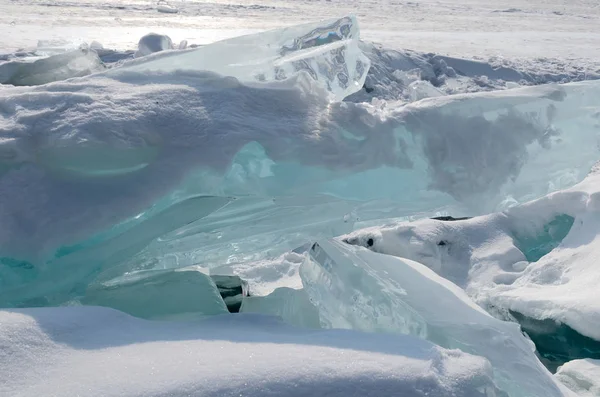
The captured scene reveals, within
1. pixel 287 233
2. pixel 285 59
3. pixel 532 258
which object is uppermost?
pixel 285 59

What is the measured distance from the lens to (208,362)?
1248 mm

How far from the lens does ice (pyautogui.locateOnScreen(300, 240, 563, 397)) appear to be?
1618mm

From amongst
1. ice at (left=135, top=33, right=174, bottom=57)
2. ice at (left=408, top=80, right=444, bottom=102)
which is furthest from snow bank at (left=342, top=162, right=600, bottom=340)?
ice at (left=135, top=33, right=174, bottom=57)

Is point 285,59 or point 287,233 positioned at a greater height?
point 285,59

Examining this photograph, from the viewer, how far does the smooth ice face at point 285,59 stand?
2.29m

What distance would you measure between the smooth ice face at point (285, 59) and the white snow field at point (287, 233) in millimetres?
11

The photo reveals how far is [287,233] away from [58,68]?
2.20 meters

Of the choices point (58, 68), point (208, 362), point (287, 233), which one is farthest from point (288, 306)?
point (58, 68)

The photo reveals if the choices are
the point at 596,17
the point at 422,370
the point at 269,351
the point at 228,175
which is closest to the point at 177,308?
the point at 228,175

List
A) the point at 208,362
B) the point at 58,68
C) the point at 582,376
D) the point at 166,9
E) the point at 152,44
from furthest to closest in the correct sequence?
the point at 166,9 < the point at 152,44 < the point at 58,68 < the point at 582,376 < the point at 208,362

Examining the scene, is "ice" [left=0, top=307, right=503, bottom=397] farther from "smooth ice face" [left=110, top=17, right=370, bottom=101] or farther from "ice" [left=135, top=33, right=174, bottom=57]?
"ice" [left=135, top=33, right=174, bottom=57]

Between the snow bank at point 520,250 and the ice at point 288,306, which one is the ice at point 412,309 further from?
the snow bank at point 520,250

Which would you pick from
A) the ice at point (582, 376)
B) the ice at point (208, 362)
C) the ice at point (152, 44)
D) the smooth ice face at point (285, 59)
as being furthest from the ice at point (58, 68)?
the ice at point (582, 376)

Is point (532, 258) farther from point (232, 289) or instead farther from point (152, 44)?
point (152, 44)
